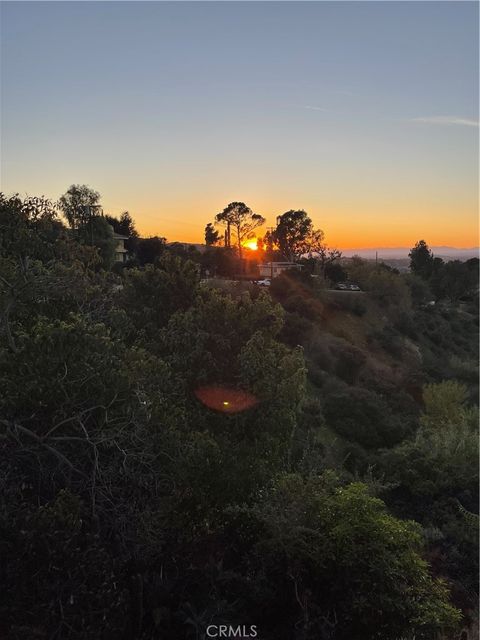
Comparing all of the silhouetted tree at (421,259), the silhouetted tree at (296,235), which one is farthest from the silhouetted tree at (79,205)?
the silhouetted tree at (421,259)

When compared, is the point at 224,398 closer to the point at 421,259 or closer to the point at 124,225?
the point at 124,225

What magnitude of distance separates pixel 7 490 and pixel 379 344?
95.8 feet

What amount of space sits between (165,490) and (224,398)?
207 centimetres

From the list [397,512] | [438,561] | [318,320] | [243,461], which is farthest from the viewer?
[318,320]

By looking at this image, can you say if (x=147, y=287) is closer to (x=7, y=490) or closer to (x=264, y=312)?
(x=264, y=312)

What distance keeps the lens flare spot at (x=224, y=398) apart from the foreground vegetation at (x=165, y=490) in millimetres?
49

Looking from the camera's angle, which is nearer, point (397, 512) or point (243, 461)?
point (243, 461)

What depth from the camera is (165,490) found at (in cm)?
612

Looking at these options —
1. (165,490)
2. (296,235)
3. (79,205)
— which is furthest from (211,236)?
(165,490)

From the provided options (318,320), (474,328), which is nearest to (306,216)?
(474,328)

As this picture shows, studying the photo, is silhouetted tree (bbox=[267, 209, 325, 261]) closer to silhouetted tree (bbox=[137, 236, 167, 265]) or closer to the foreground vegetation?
silhouetted tree (bbox=[137, 236, 167, 265])

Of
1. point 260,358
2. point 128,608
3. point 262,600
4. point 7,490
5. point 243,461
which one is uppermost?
point 260,358

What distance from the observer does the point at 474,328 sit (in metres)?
43.3

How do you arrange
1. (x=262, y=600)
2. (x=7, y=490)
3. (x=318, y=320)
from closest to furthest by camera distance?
(x=7, y=490), (x=262, y=600), (x=318, y=320)
